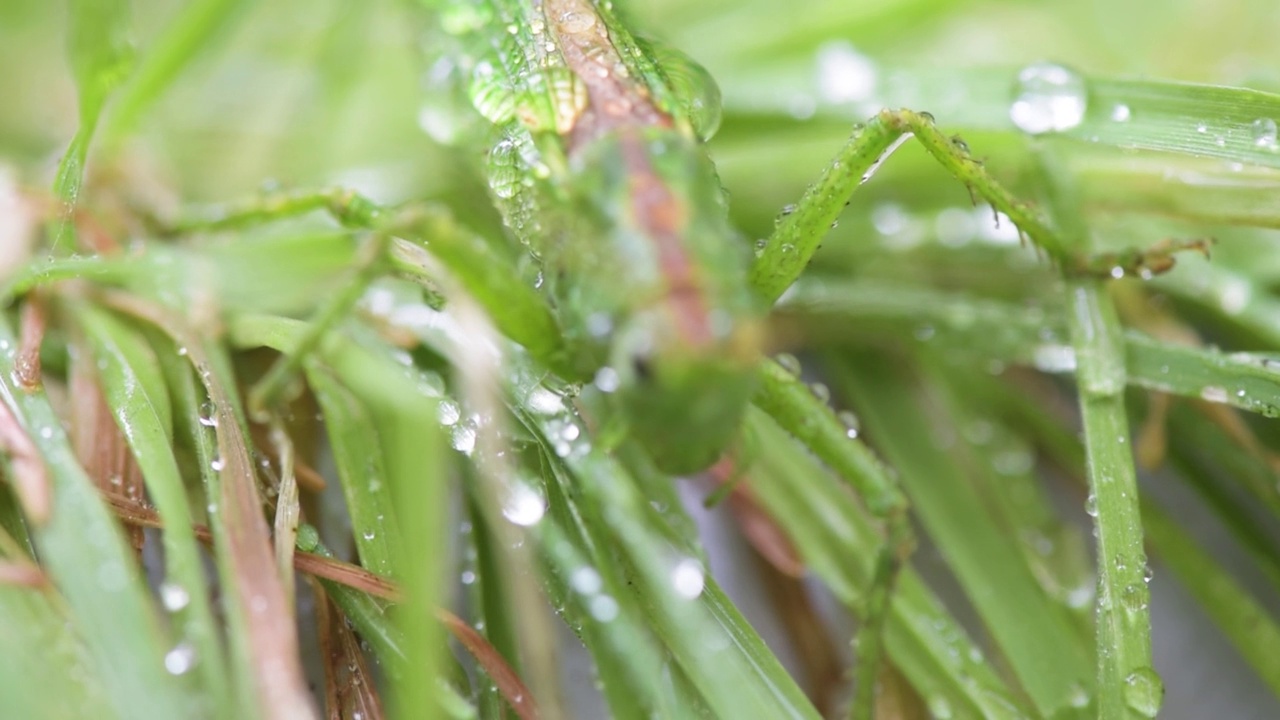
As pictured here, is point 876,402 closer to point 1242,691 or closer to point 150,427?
point 1242,691

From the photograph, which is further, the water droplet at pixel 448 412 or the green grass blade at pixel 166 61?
the green grass blade at pixel 166 61

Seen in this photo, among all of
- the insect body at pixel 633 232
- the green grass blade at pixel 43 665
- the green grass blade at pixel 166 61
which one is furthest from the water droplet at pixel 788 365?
the green grass blade at pixel 166 61

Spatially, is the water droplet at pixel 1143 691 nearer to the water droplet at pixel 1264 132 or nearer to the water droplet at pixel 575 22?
the water droplet at pixel 1264 132

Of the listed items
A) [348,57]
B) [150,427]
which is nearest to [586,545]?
[150,427]

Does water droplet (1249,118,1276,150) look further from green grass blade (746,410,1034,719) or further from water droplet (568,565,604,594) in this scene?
water droplet (568,565,604,594)

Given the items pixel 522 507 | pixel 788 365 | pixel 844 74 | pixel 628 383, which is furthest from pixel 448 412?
pixel 844 74

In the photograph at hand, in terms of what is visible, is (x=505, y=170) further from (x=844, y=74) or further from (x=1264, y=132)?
(x=1264, y=132)
